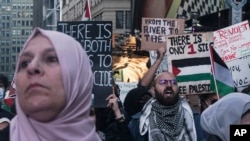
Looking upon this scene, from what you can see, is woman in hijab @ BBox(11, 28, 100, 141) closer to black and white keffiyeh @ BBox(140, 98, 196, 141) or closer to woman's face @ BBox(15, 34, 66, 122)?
woman's face @ BBox(15, 34, 66, 122)

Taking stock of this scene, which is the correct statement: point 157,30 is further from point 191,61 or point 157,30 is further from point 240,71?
point 240,71

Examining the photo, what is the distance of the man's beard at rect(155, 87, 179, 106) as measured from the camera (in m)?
5.30

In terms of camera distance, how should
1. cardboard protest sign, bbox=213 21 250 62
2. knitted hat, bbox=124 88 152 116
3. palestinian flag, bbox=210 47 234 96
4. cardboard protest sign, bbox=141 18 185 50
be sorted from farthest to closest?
cardboard protest sign, bbox=141 18 185 50, cardboard protest sign, bbox=213 21 250 62, palestinian flag, bbox=210 47 234 96, knitted hat, bbox=124 88 152 116

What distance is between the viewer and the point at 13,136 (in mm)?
2463

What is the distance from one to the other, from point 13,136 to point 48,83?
26 centimetres

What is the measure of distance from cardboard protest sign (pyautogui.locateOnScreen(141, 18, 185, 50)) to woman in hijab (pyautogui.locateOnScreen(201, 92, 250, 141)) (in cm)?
594

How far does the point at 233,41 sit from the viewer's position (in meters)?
7.96

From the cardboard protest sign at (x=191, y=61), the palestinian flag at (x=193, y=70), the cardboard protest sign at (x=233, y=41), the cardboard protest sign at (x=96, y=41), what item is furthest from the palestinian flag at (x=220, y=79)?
the cardboard protest sign at (x=233, y=41)

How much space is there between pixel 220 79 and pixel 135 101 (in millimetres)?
864

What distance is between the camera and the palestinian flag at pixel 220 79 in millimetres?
6198

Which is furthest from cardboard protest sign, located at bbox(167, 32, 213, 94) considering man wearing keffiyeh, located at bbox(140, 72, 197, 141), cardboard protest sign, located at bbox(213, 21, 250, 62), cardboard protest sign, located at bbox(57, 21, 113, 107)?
man wearing keffiyeh, located at bbox(140, 72, 197, 141)

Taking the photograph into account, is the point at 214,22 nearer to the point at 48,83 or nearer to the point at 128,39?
the point at 128,39

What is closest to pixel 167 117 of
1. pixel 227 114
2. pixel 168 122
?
pixel 168 122

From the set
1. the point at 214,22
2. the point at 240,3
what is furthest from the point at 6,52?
the point at 240,3
